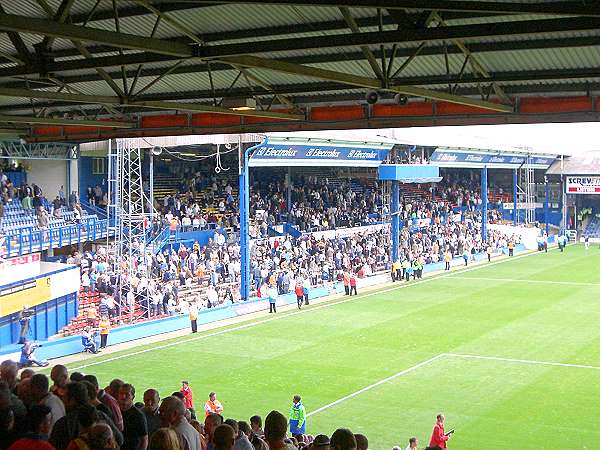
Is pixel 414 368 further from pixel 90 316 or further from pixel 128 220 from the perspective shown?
pixel 128 220

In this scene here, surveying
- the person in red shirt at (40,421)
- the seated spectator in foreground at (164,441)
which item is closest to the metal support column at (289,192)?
the person in red shirt at (40,421)

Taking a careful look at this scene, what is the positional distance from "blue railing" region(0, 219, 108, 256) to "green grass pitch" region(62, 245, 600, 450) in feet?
19.3

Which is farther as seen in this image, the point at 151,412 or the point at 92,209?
the point at 92,209

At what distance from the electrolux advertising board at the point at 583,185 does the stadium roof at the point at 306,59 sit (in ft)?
169

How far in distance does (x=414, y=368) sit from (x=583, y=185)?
47.2 meters

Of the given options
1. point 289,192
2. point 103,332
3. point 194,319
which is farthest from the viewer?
point 289,192

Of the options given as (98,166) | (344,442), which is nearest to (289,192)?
(98,166)

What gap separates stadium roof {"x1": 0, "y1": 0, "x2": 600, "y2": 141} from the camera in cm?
891

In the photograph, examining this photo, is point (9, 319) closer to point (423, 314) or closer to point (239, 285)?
point (239, 285)

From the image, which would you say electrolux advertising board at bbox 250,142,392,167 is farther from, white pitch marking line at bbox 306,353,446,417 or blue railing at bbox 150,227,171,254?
white pitch marking line at bbox 306,353,446,417

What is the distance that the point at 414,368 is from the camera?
2173 cm

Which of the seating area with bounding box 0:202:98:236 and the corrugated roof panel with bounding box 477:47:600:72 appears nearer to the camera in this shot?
the corrugated roof panel with bounding box 477:47:600:72

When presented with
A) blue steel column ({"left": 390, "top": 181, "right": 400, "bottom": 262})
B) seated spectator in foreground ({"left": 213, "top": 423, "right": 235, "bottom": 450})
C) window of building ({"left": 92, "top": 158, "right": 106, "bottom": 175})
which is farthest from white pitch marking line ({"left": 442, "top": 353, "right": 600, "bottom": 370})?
window of building ({"left": 92, "top": 158, "right": 106, "bottom": 175})

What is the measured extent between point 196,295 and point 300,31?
867 inches
